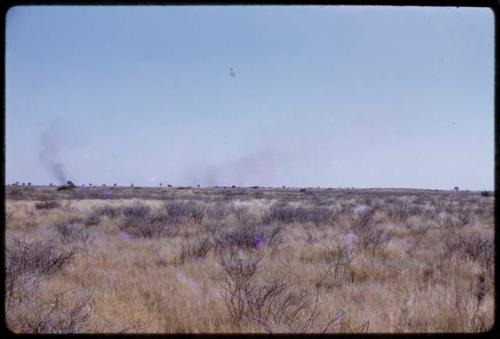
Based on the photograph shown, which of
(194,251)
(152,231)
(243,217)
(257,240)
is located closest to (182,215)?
(243,217)

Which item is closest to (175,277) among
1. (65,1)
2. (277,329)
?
(277,329)

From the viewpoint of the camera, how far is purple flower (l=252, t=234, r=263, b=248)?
25.9 feet

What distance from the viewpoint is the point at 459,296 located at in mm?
4188

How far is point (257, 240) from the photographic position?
26.7ft

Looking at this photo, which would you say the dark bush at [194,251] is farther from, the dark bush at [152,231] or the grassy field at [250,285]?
the dark bush at [152,231]

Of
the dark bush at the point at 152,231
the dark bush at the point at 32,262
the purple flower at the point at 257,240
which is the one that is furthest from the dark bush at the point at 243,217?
the dark bush at the point at 32,262

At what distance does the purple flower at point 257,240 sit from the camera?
7.89 meters

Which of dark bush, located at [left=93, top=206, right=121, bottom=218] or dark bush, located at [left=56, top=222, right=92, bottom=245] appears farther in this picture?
dark bush, located at [left=93, top=206, right=121, bottom=218]

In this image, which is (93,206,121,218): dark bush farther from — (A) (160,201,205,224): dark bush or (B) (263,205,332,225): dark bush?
(B) (263,205,332,225): dark bush

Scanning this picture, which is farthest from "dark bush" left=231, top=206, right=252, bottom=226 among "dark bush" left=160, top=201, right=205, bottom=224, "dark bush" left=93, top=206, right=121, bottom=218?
"dark bush" left=93, top=206, right=121, bottom=218

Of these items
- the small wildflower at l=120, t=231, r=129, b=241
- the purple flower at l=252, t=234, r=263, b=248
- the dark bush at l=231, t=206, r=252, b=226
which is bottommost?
the small wildflower at l=120, t=231, r=129, b=241

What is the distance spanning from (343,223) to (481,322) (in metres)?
8.60

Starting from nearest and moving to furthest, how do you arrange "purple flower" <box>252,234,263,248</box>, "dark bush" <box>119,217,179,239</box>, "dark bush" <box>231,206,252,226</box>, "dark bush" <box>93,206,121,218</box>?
"purple flower" <box>252,234,263,248</box> → "dark bush" <box>119,217,179,239</box> → "dark bush" <box>231,206,252,226</box> → "dark bush" <box>93,206,121,218</box>

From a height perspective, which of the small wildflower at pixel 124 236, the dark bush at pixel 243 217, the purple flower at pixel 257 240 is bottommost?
the small wildflower at pixel 124 236
